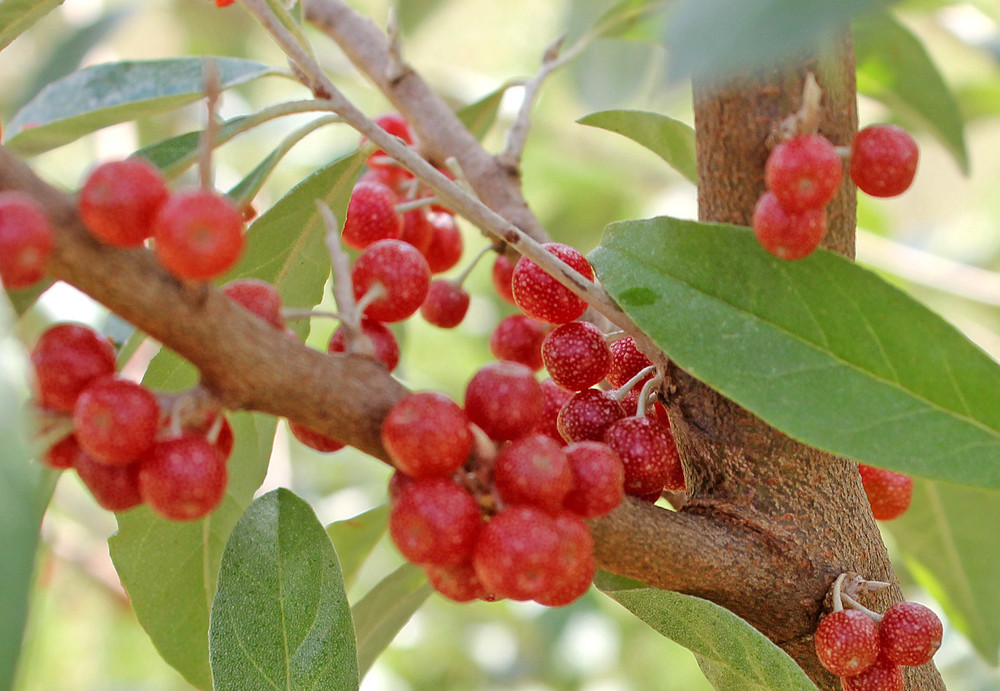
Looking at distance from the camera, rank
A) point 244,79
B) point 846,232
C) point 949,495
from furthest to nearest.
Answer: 1. point 949,495
2. point 244,79
3. point 846,232

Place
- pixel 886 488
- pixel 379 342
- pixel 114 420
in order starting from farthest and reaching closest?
1. pixel 886 488
2. pixel 379 342
3. pixel 114 420

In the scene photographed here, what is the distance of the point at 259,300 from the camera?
2.24 feet

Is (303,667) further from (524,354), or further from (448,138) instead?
(448,138)

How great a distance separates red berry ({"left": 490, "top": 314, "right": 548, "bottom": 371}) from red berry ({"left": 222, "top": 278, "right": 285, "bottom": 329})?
20.8 inches

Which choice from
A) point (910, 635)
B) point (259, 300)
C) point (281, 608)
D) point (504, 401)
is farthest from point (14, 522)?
point (910, 635)

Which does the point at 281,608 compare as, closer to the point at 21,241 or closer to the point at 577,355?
the point at 577,355

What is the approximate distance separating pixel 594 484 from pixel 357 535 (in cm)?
73

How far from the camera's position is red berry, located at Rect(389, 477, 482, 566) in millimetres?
669

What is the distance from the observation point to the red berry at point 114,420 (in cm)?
61

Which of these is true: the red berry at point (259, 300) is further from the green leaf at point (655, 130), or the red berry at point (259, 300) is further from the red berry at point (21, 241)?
the green leaf at point (655, 130)

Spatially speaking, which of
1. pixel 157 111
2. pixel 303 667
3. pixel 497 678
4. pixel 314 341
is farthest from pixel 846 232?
pixel 497 678

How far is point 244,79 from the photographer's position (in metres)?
1.14

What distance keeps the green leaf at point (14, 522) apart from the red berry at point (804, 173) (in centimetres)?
56

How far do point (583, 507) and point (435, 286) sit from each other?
524mm
